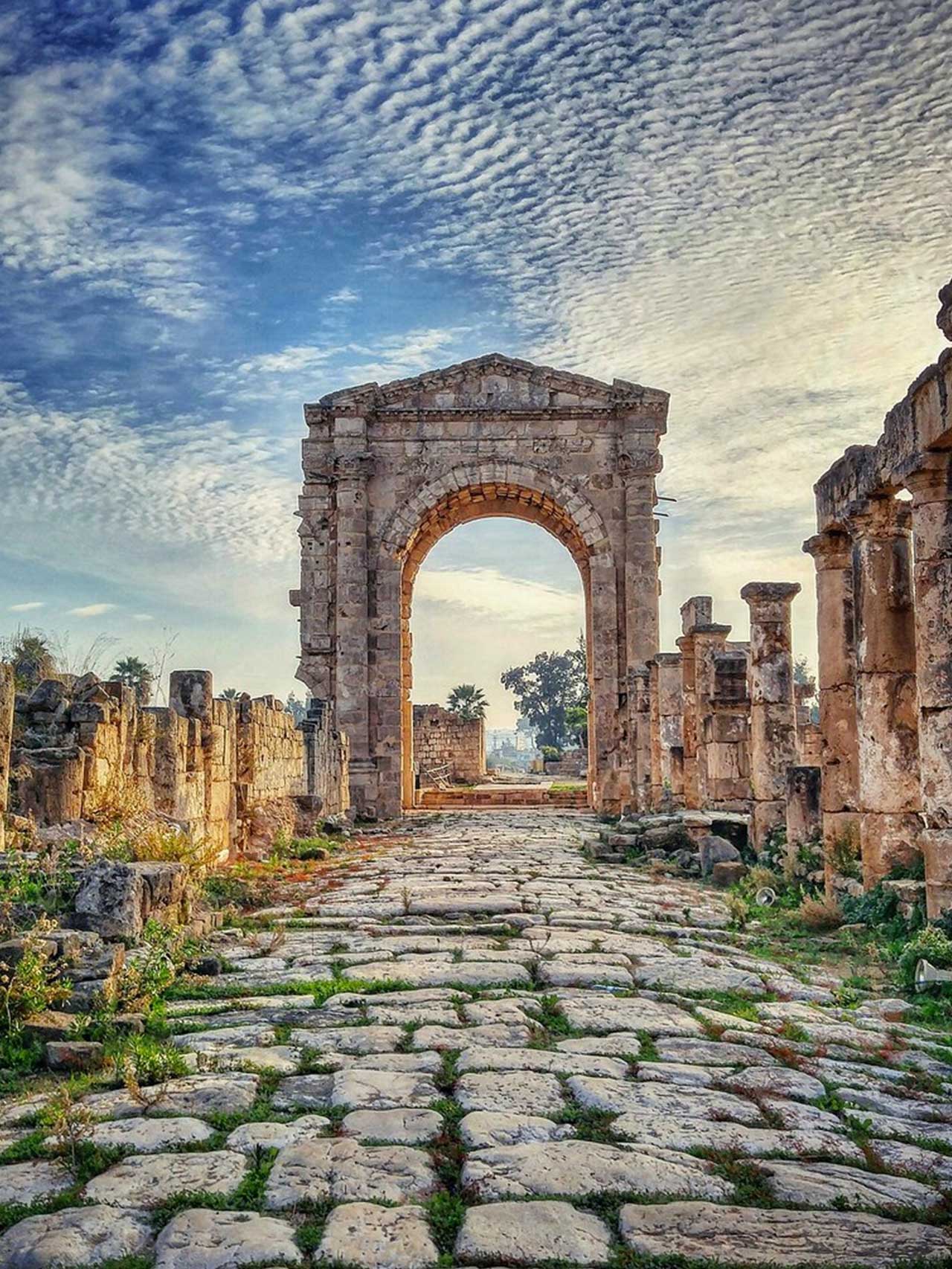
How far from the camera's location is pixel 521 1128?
378 cm

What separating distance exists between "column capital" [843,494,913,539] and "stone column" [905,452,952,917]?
1.24 meters

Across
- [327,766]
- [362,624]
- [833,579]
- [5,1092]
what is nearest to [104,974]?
[5,1092]

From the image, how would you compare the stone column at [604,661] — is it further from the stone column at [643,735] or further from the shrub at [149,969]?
the shrub at [149,969]

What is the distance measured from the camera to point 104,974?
5.44m

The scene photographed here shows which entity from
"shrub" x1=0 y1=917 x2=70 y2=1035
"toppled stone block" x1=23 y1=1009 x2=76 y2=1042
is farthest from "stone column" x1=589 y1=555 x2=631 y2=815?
"toppled stone block" x1=23 y1=1009 x2=76 y2=1042

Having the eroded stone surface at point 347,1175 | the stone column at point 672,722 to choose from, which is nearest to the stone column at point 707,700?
the stone column at point 672,722

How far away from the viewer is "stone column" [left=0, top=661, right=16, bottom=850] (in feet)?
22.7

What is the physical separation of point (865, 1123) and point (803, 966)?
10.7 ft

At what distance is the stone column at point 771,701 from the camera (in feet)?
40.2

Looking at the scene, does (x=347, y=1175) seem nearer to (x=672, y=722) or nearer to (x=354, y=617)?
(x=672, y=722)

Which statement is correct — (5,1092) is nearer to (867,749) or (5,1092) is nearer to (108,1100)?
(108,1100)

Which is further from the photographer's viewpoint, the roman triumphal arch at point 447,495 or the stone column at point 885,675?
the roman triumphal arch at point 447,495

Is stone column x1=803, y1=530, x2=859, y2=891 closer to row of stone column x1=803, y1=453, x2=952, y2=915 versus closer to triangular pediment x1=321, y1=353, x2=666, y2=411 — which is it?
row of stone column x1=803, y1=453, x2=952, y2=915

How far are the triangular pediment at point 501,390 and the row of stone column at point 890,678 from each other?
1386 cm
